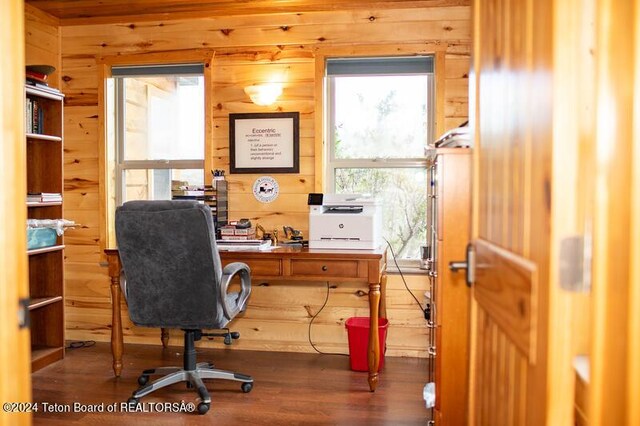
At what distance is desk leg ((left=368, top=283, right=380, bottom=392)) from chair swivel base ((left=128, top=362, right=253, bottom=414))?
0.68 m

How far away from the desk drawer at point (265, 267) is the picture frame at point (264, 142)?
2.74 ft

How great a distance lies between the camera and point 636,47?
87 centimetres

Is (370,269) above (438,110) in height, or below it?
below

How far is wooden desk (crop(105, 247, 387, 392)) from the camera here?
10.2 feet

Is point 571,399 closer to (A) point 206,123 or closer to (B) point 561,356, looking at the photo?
(B) point 561,356

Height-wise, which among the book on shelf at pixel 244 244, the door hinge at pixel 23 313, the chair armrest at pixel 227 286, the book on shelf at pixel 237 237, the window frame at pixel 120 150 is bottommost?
the chair armrest at pixel 227 286

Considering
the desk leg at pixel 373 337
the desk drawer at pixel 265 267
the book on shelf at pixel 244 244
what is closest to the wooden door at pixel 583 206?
the desk leg at pixel 373 337

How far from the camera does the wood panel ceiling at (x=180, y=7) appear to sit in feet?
12.1

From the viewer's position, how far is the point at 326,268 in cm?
320

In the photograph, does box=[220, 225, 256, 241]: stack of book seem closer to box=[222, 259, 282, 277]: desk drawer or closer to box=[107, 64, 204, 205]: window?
box=[222, 259, 282, 277]: desk drawer

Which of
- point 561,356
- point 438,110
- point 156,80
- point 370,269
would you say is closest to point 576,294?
point 561,356

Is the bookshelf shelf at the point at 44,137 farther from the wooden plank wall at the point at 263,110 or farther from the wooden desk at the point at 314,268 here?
the wooden desk at the point at 314,268

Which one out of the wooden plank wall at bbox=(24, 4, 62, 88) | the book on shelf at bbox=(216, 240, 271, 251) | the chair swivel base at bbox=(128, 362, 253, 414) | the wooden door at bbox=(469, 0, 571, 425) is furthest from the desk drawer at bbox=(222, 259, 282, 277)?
the wooden plank wall at bbox=(24, 4, 62, 88)

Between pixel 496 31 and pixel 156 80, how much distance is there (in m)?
3.35
